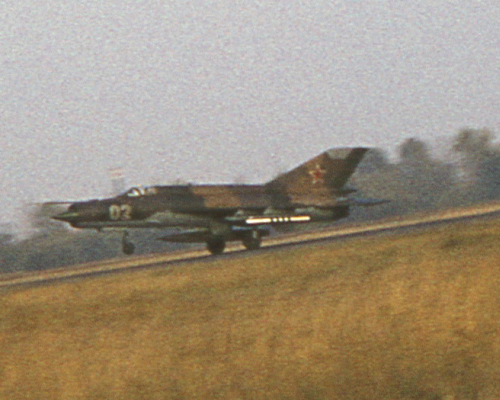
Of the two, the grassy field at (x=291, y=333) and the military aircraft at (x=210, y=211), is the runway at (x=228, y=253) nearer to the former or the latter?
the military aircraft at (x=210, y=211)

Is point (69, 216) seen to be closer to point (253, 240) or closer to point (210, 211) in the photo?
point (210, 211)

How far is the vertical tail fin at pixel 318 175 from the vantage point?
2845cm

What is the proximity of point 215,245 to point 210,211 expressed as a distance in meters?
1.16

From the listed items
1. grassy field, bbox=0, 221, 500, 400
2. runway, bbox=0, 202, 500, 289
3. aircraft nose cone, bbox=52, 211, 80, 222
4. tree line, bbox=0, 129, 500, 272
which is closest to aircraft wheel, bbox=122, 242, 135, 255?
runway, bbox=0, 202, 500, 289

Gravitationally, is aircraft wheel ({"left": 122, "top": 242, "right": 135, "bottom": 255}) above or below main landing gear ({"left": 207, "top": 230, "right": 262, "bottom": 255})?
above

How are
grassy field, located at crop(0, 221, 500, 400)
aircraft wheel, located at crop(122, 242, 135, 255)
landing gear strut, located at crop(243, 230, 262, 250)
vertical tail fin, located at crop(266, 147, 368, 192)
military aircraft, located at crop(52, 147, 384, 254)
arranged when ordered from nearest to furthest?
grassy field, located at crop(0, 221, 500, 400) → aircraft wheel, located at crop(122, 242, 135, 255) → military aircraft, located at crop(52, 147, 384, 254) → landing gear strut, located at crop(243, 230, 262, 250) → vertical tail fin, located at crop(266, 147, 368, 192)

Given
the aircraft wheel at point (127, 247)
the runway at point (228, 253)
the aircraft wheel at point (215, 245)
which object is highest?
the aircraft wheel at point (127, 247)

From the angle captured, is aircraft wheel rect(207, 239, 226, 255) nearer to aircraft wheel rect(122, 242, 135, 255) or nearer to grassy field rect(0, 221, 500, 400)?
aircraft wheel rect(122, 242, 135, 255)

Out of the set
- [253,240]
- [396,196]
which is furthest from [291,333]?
[396,196]

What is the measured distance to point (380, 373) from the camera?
40.3 ft

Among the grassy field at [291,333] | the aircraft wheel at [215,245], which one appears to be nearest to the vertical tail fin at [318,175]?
the aircraft wheel at [215,245]

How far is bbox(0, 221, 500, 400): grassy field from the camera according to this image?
1228cm

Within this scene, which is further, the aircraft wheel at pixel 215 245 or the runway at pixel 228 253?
the aircraft wheel at pixel 215 245

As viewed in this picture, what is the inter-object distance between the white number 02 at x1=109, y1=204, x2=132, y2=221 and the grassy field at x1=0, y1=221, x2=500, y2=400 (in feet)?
30.1
